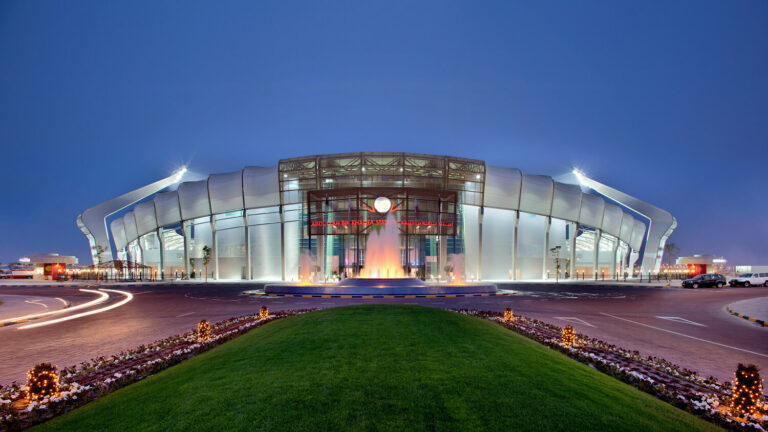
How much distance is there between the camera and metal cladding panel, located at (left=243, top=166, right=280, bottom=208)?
6150 centimetres

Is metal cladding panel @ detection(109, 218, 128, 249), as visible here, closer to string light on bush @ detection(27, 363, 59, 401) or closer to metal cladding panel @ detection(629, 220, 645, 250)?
string light on bush @ detection(27, 363, 59, 401)

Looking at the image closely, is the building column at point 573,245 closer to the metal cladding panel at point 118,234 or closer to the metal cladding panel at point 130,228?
the metal cladding panel at point 130,228

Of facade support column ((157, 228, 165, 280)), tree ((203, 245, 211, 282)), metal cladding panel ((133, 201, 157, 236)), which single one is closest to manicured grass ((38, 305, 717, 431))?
tree ((203, 245, 211, 282))

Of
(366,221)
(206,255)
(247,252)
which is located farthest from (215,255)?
(366,221)

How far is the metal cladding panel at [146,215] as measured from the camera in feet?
213

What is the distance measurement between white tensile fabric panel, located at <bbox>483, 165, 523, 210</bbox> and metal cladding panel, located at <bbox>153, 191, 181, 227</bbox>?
51413 millimetres

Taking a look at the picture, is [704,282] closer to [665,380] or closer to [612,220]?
[612,220]

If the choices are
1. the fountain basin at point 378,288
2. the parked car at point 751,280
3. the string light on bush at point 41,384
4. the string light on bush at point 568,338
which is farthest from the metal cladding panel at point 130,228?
the parked car at point 751,280

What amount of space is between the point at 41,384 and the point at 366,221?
49229 millimetres

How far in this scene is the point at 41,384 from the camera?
645 cm

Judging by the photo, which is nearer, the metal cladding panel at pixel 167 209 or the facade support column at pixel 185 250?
the metal cladding panel at pixel 167 209

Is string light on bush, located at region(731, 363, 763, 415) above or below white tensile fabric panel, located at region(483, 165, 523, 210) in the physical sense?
below

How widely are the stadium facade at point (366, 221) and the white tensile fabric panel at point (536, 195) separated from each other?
0.53 feet

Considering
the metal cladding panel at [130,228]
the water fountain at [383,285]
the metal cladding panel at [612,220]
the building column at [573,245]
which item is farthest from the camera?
the metal cladding panel at [130,228]
